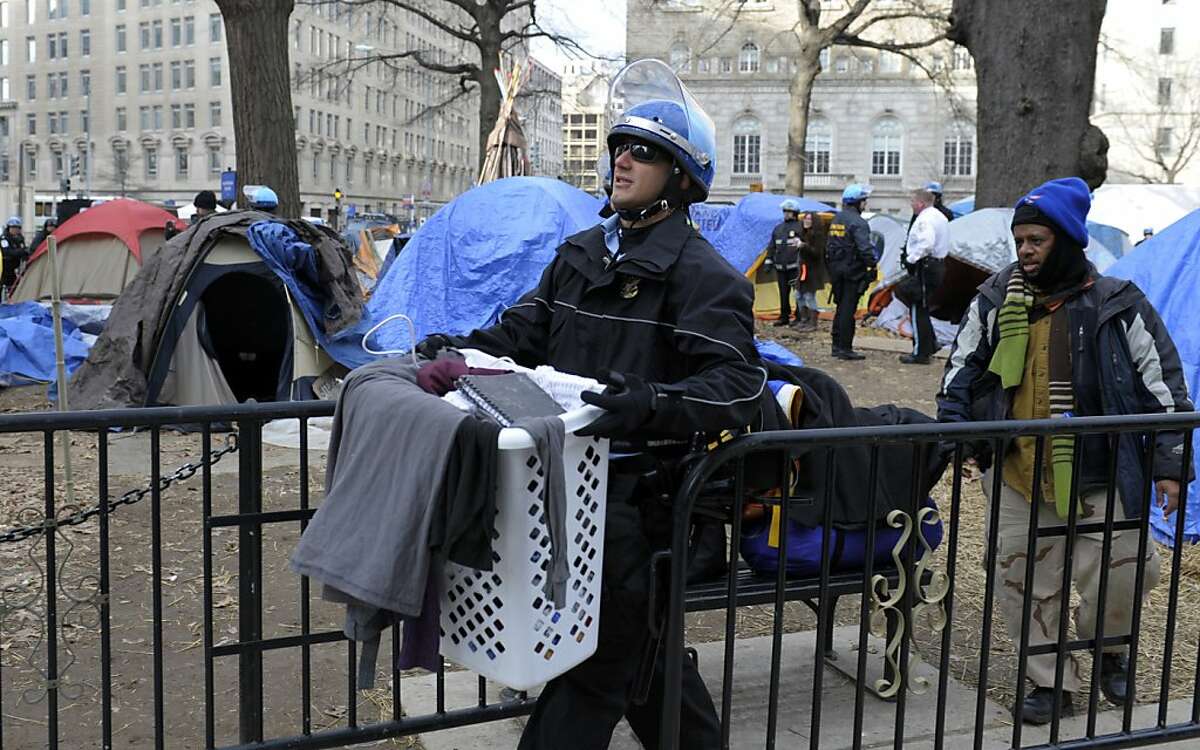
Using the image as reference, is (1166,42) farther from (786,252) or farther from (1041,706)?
(1041,706)

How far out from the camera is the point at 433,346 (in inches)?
126

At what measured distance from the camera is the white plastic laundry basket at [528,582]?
2.57 meters

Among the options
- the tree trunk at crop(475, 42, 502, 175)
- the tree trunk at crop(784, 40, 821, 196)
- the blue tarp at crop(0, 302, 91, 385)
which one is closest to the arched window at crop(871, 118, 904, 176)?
the tree trunk at crop(784, 40, 821, 196)

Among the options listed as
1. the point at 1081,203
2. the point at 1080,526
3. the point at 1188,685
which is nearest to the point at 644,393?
the point at 1080,526

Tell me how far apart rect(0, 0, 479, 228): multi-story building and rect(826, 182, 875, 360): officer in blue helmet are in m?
68.3

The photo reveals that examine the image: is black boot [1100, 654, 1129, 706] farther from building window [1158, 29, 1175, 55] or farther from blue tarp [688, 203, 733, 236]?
building window [1158, 29, 1175, 55]

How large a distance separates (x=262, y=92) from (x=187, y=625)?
25.4 ft

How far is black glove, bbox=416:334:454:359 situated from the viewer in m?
3.16

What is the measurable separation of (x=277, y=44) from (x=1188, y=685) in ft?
32.5

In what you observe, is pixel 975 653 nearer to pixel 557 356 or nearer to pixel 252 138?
pixel 557 356

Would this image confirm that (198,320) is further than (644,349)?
Yes

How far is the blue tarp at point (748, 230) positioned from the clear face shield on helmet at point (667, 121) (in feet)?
49.5

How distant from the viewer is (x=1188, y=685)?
186 inches

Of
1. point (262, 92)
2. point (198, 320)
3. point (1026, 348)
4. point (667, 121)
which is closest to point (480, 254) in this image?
point (262, 92)
